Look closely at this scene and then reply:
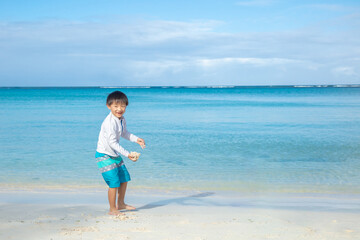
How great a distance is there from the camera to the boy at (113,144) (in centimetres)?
446

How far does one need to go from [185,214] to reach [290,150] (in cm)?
688

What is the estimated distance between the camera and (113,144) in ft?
14.5

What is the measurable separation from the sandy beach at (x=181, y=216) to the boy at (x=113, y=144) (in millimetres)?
462

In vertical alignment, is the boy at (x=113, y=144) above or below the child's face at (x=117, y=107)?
below

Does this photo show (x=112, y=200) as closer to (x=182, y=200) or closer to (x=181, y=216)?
(x=181, y=216)

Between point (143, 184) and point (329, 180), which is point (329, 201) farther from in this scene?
point (143, 184)

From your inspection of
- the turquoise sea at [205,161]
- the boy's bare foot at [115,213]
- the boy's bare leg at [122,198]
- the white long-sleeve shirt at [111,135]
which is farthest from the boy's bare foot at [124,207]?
the turquoise sea at [205,161]

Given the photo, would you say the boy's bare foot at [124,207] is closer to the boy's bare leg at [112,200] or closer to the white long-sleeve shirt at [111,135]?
the boy's bare leg at [112,200]

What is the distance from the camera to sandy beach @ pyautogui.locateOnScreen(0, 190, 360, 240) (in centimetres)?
404

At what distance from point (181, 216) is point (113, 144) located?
1.26 metres

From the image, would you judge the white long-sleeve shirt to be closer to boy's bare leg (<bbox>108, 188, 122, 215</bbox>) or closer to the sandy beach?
boy's bare leg (<bbox>108, 188, 122, 215</bbox>)

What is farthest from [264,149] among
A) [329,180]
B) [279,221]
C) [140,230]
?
[140,230]

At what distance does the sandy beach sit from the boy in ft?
1.51

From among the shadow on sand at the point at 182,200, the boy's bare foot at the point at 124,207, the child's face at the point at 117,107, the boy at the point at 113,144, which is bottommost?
the shadow on sand at the point at 182,200
